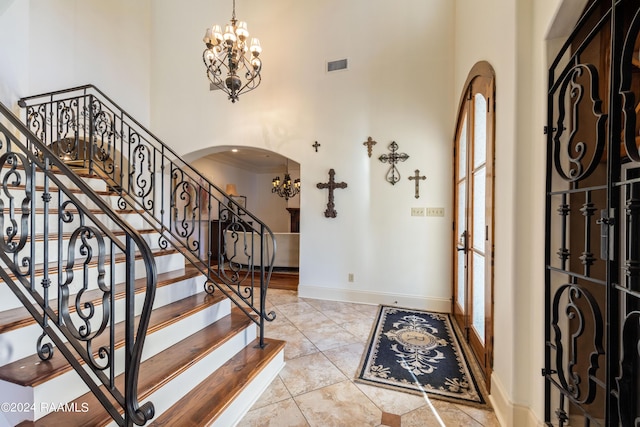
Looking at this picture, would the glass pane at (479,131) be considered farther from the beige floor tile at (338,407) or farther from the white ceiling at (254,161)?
the white ceiling at (254,161)

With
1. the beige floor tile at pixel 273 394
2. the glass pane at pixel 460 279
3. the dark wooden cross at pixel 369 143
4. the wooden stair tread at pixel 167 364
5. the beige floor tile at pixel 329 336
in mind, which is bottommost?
the beige floor tile at pixel 329 336

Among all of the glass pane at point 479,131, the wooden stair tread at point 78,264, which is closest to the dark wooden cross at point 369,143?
the glass pane at point 479,131

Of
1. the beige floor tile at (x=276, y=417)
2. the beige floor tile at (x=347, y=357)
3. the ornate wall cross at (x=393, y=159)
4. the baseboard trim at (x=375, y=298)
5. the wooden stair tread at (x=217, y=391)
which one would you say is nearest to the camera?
the wooden stair tread at (x=217, y=391)

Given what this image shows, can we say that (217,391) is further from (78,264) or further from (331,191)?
(331,191)

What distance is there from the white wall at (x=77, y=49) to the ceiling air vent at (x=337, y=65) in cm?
344

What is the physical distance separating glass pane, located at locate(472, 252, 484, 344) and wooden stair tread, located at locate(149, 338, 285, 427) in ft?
5.86

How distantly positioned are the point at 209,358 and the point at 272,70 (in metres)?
4.22

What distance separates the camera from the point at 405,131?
403 centimetres

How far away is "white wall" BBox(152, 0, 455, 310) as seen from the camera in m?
3.91

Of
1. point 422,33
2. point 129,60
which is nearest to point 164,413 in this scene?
point 422,33

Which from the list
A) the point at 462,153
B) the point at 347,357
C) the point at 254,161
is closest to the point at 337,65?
the point at 462,153

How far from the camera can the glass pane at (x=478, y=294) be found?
2.50 meters

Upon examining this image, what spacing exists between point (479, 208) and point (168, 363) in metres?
2.70

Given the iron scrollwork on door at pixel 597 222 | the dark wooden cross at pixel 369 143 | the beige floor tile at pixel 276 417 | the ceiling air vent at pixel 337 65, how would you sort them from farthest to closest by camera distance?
the ceiling air vent at pixel 337 65, the dark wooden cross at pixel 369 143, the beige floor tile at pixel 276 417, the iron scrollwork on door at pixel 597 222
